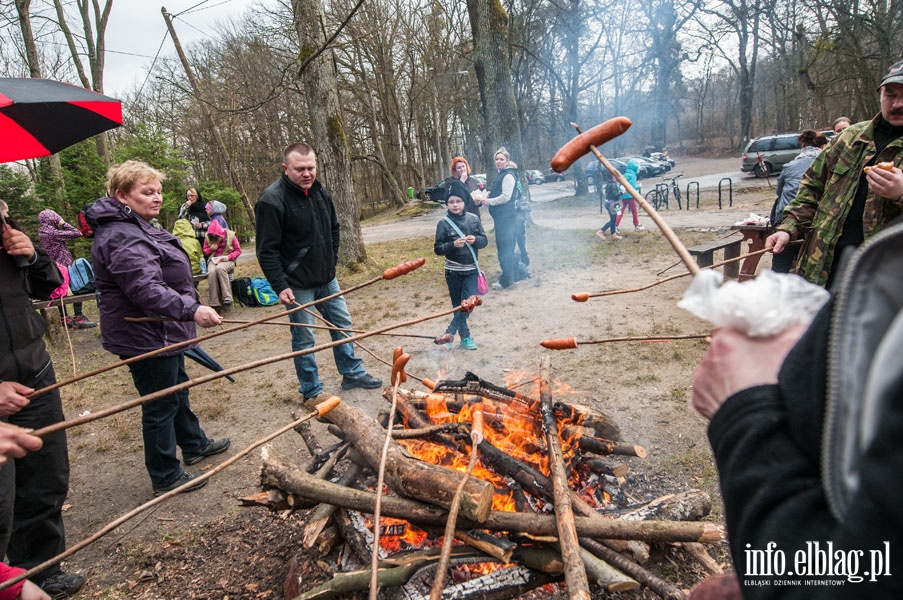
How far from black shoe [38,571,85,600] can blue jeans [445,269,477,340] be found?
3.87 metres

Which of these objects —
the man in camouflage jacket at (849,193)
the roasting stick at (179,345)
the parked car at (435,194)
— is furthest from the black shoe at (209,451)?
the parked car at (435,194)

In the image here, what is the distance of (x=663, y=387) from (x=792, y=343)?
3876 mm

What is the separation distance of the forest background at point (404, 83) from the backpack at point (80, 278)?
4310 mm

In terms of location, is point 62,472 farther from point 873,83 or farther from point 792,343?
point 873,83

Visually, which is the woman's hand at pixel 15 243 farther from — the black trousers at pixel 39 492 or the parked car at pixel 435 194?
the parked car at pixel 435 194

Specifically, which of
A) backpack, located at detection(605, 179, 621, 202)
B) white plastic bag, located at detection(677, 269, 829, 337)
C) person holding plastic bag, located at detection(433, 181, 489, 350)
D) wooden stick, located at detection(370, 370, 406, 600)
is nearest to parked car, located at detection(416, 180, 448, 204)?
backpack, located at detection(605, 179, 621, 202)

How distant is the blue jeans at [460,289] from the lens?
5.77 m

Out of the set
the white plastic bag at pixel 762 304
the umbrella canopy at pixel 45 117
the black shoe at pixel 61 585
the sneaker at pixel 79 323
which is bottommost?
the black shoe at pixel 61 585

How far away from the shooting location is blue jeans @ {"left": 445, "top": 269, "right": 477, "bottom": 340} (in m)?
5.77

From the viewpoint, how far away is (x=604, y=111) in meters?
35.2

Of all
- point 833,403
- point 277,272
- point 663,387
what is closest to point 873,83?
point 663,387

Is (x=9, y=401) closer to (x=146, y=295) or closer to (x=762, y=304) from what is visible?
(x=146, y=295)

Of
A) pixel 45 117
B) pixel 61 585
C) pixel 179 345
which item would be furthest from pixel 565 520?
pixel 45 117

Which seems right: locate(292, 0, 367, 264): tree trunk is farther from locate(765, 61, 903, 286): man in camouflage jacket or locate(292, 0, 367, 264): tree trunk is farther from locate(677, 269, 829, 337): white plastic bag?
locate(677, 269, 829, 337): white plastic bag
